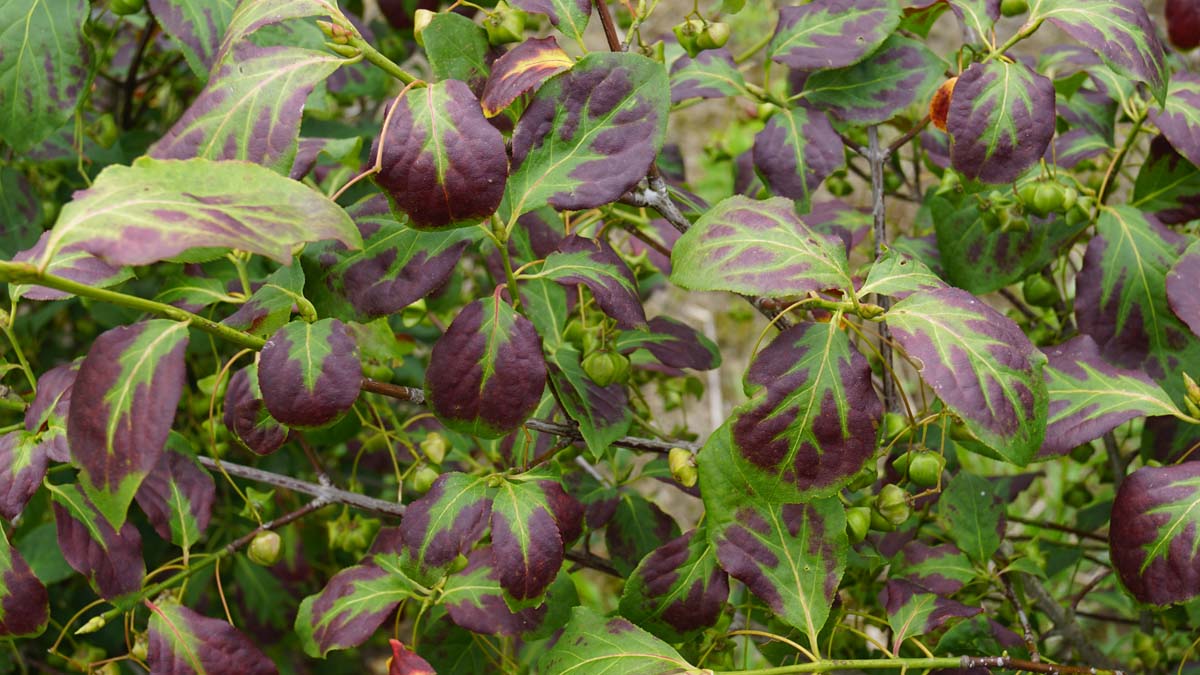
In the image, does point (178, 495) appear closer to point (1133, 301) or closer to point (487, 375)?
point (487, 375)

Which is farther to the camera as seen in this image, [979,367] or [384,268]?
[384,268]

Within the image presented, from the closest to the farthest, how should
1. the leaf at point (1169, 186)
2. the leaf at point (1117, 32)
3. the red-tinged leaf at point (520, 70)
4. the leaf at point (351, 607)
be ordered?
the red-tinged leaf at point (520, 70) < the leaf at point (1117, 32) < the leaf at point (351, 607) < the leaf at point (1169, 186)

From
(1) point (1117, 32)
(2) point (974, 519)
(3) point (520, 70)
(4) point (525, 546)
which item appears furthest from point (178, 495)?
(1) point (1117, 32)

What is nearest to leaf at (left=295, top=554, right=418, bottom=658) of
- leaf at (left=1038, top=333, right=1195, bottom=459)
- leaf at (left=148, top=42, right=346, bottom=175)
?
leaf at (left=148, top=42, right=346, bottom=175)

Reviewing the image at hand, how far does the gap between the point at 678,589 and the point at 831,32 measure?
774mm

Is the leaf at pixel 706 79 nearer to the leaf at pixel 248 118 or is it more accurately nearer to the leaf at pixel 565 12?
the leaf at pixel 565 12

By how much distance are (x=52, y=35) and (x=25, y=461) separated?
0.65 meters

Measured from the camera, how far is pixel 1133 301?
61.4 inches

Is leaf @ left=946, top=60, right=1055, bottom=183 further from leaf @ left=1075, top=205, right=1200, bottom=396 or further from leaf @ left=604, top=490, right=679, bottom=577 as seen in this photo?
leaf @ left=604, top=490, right=679, bottom=577

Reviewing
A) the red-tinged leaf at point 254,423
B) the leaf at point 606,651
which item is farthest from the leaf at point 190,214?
the leaf at point 606,651

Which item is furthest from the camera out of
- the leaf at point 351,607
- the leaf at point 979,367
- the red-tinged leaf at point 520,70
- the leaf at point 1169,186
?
the leaf at point 1169,186

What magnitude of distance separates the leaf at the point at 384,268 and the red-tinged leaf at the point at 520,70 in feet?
0.53

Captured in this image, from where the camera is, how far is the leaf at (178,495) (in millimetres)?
1487

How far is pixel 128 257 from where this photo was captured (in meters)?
0.85
